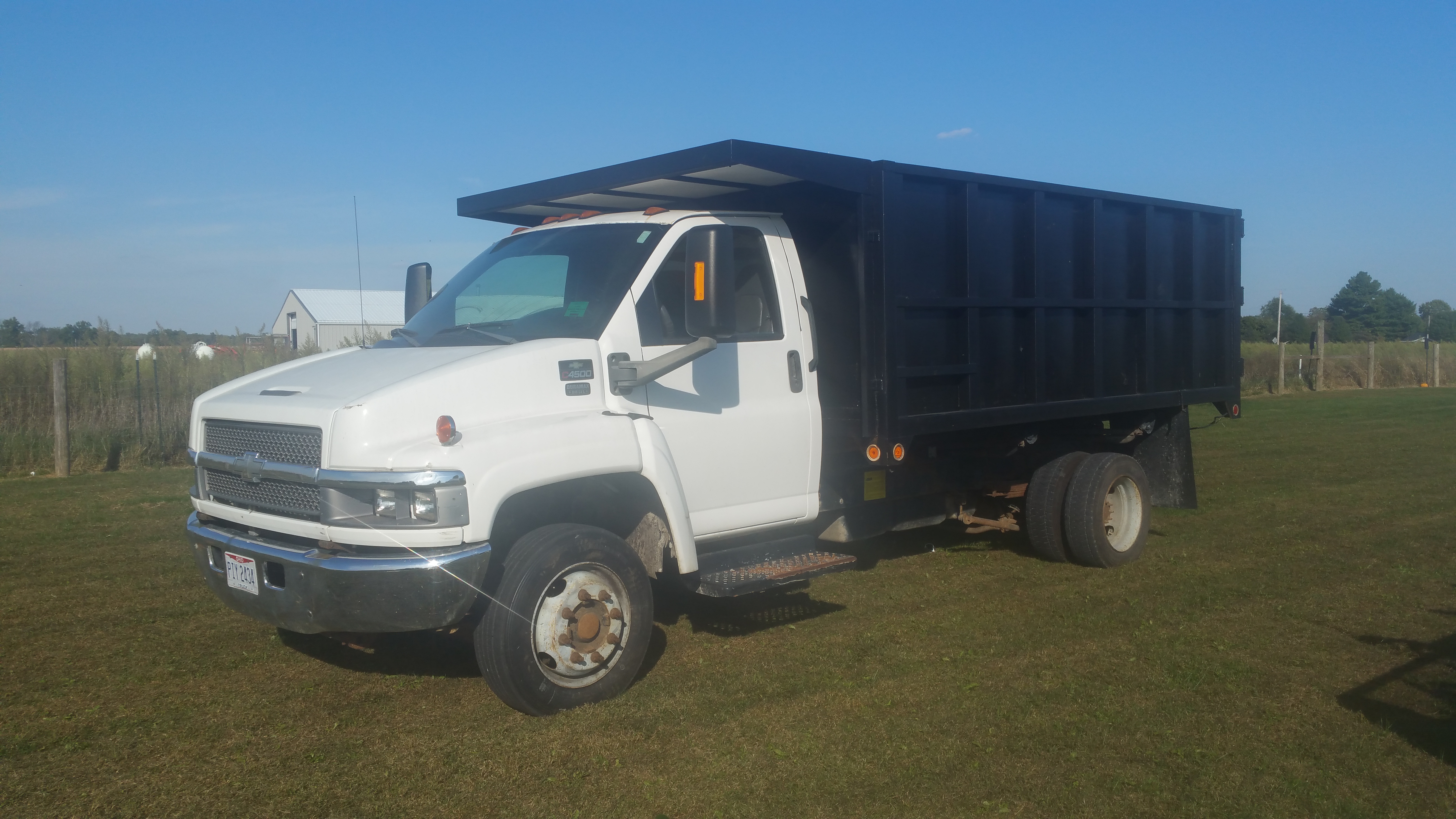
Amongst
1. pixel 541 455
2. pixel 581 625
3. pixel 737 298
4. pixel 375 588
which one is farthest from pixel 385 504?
pixel 737 298

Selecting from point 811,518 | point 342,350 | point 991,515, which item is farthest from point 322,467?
point 991,515

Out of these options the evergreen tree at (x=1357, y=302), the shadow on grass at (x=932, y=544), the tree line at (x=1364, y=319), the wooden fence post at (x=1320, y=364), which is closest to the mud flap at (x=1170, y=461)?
the shadow on grass at (x=932, y=544)

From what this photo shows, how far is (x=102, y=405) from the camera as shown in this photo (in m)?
14.5

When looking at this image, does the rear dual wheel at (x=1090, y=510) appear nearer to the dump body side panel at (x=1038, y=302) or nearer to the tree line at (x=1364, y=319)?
the dump body side panel at (x=1038, y=302)

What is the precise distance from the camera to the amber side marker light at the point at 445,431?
14.3 ft

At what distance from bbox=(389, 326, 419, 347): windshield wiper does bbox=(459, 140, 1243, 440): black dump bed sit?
135 centimetres

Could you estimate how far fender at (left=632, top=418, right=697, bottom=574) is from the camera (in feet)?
16.6

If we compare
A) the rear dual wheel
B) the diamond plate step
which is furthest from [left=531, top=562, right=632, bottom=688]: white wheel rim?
the rear dual wheel

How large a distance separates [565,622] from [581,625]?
9cm

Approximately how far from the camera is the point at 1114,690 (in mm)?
5113

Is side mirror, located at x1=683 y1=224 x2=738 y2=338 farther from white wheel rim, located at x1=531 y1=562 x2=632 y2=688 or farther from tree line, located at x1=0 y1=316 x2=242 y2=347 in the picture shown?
tree line, located at x1=0 y1=316 x2=242 y2=347

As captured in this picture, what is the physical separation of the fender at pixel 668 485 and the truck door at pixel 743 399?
0.18 m

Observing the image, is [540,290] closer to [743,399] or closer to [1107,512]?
[743,399]

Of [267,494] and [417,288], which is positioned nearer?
[267,494]
